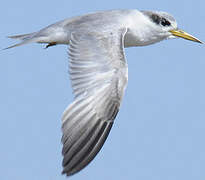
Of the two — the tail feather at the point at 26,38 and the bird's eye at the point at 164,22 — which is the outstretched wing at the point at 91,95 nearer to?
the tail feather at the point at 26,38

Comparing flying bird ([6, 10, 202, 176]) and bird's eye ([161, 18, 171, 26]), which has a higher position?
flying bird ([6, 10, 202, 176])

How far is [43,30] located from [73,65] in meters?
1.77

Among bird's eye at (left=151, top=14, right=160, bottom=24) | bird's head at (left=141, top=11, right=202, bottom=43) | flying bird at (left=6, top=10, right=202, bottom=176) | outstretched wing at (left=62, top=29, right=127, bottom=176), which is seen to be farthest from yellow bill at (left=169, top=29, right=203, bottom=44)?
outstretched wing at (left=62, top=29, right=127, bottom=176)

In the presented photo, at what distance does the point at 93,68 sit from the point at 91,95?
437 mm

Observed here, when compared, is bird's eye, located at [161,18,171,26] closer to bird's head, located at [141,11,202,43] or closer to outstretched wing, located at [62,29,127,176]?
bird's head, located at [141,11,202,43]

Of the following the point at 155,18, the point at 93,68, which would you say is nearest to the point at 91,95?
the point at 93,68

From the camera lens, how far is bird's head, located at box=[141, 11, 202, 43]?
1075 centimetres

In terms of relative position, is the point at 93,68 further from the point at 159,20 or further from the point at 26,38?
the point at 159,20

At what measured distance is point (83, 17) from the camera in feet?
34.0

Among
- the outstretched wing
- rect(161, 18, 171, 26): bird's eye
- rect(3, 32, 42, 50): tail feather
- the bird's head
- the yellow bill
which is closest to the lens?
the outstretched wing

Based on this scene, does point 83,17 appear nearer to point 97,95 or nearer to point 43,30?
point 43,30

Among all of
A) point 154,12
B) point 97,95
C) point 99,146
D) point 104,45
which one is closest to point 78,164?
point 99,146

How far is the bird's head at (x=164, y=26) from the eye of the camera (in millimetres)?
10750

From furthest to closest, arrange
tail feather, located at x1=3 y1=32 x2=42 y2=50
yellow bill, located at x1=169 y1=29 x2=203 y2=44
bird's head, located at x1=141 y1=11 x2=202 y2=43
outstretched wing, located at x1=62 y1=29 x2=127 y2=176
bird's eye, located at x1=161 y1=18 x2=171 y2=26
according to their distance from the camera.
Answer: yellow bill, located at x1=169 y1=29 x2=203 y2=44 < bird's eye, located at x1=161 y1=18 x2=171 y2=26 < bird's head, located at x1=141 y1=11 x2=202 y2=43 < tail feather, located at x1=3 y1=32 x2=42 y2=50 < outstretched wing, located at x1=62 y1=29 x2=127 y2=176
